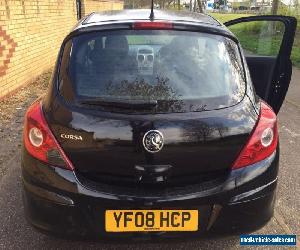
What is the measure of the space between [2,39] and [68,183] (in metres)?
5.36

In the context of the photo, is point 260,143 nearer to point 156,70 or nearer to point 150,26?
point 156,70

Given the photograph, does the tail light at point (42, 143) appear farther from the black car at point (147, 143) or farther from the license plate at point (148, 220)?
the license plate at point (148, 220)

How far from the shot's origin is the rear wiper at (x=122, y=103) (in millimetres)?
2447

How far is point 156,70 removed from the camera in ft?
8.75

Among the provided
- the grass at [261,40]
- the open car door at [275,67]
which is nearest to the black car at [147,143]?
the open car door at [275,67]

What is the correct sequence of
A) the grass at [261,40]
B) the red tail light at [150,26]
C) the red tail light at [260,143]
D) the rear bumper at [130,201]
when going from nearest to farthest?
the rear bumper at [130,201] → the red tail light at [260,143] → the red tail light at [150,26] → the grass at [261,40]

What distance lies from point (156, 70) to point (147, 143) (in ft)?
1.78

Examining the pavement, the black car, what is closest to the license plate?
the black car

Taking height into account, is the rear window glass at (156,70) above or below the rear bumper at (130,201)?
above

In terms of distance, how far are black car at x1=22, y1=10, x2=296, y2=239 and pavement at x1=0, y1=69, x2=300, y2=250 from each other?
0.21 meters

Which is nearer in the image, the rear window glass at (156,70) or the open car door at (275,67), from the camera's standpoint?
the rear window glass at (156,70)

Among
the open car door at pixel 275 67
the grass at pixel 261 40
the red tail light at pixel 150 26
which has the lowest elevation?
Answer: the grass at pixel 261 40

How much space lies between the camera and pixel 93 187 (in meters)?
2.42

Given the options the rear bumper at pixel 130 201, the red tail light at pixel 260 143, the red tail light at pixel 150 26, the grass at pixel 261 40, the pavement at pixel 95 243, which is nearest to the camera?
the rear bumper at pixel 130 201
